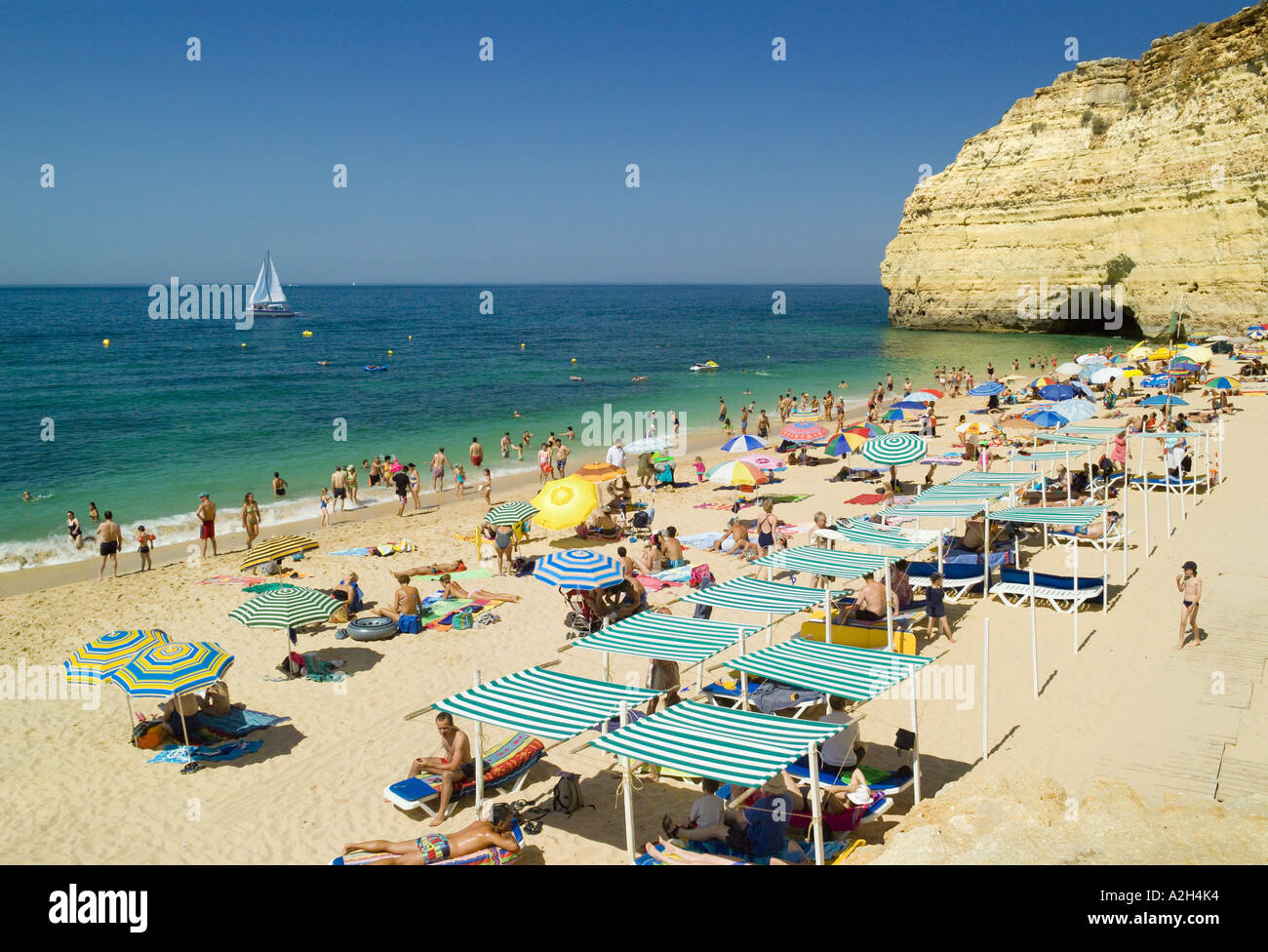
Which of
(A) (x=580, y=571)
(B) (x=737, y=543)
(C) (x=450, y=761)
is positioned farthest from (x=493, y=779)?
(B) (x=737, y=543)

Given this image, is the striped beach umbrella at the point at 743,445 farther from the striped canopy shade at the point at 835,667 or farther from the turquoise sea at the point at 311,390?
the striped canopy shade at the point at 835,667

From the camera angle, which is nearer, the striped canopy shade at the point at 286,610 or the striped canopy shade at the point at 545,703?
the striped canopy shade at the point at 545,703

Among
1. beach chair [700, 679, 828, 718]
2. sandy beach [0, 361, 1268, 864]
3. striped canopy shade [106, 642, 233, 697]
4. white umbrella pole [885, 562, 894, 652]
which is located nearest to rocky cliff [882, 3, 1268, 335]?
sandy beach [0, 361, 1268, 864]

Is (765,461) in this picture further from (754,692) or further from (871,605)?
(754,692)

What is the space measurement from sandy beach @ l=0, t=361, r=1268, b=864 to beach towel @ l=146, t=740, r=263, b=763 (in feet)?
0.34

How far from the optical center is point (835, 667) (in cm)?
830

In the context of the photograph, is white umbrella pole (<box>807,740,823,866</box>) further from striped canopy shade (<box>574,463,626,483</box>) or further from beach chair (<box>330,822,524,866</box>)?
striped canopy shade (<box>574,463,626,483</box>)

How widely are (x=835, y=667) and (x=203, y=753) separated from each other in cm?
659

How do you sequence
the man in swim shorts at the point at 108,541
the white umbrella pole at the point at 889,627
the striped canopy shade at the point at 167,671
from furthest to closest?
the man in swim shorts at the point at 108,541
the white umbrella pole at the point at 889,627
the striped canopy shade at the point at 167,671

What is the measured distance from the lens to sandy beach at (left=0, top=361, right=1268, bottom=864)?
5.80 meters

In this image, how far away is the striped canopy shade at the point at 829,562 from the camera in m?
11.1

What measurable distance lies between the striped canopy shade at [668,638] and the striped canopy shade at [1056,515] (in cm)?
560

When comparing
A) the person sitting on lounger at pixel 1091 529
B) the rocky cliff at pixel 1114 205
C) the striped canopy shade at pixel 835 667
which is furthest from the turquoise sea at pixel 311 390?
the person sitting on lounger at pixel 1091 529
